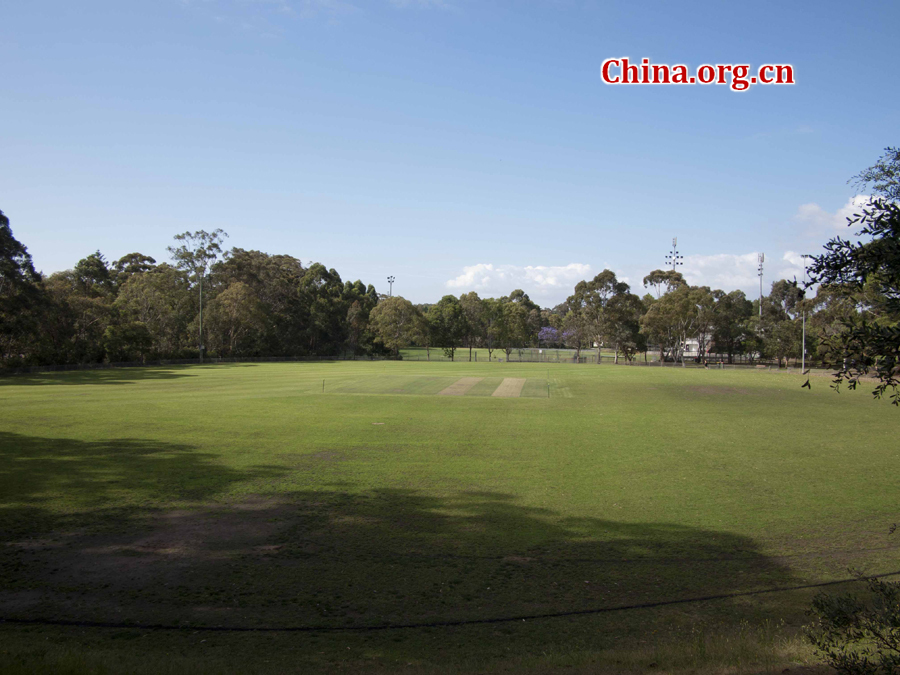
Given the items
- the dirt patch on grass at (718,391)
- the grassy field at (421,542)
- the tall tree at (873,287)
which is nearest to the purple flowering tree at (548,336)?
the dirt patch on grass at (718,391)

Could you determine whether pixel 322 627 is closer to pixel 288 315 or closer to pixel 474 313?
pixel 288 315

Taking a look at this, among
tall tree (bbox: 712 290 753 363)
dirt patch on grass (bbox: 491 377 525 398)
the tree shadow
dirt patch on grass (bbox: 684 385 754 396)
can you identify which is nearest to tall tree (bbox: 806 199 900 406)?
the tree shadow

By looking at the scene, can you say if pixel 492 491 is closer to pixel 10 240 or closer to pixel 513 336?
pixel 10 240

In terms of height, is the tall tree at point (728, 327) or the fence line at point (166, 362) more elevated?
the tall tree at point (728, 327)

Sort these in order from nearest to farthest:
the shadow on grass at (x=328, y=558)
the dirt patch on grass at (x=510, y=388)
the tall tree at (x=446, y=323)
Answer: the shadow on grass at (x=328, y=558), the dirt patch on grass at (x=510, y=388), the tall tree at (x=446, y=323)

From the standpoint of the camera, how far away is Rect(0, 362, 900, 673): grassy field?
7258mm

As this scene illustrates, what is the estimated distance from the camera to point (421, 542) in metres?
11.3

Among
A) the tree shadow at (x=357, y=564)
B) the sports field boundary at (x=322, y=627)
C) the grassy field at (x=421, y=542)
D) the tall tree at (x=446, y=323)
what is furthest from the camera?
the tall tree at (x=446, y=323)

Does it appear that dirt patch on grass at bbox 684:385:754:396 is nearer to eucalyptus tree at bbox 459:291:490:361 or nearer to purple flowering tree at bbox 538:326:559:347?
eucalyptus tree at bbox 459:291:490:361

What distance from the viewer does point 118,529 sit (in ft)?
38.2

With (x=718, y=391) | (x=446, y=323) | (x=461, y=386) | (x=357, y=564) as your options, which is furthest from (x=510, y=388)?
(x=446, y=323)

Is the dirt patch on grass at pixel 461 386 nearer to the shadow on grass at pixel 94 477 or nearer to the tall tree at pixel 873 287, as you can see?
the shadow on grass at pixel 94 477

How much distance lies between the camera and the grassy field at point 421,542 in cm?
726

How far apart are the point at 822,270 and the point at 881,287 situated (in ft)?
1.98
